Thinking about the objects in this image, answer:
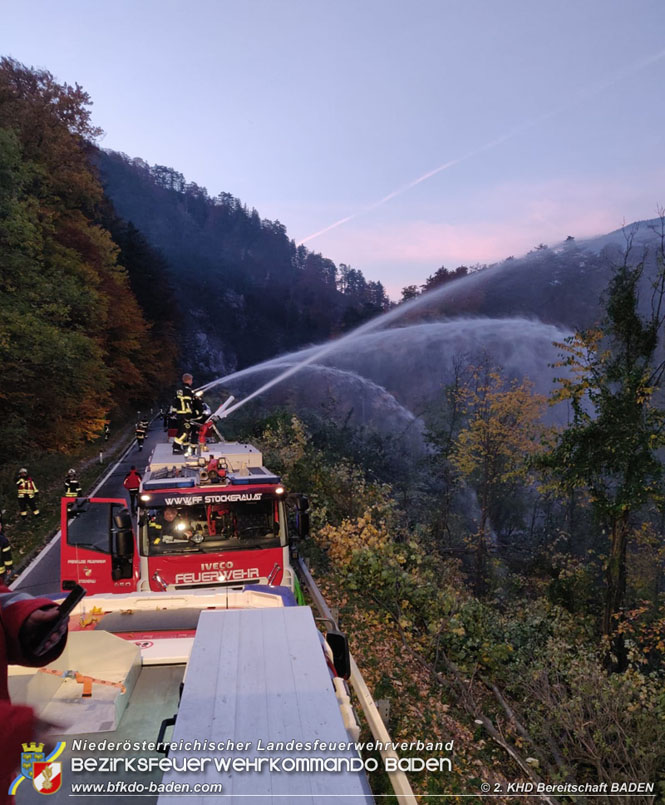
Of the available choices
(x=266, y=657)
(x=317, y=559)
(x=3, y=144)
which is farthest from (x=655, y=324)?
(x=3, y=144)

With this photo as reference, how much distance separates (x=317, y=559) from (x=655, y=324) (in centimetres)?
1106

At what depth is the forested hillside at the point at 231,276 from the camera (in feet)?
295

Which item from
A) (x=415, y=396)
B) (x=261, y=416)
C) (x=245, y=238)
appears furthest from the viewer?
(x=245, y=238)

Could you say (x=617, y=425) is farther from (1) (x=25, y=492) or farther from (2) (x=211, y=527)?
(1) (x=25, y=492)

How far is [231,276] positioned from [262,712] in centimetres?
11217

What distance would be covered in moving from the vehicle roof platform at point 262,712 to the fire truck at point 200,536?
458cm

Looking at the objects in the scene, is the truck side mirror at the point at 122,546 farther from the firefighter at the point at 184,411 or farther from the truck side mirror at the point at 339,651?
the truck side mirror at the point at 339,651

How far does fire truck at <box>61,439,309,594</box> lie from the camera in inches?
278

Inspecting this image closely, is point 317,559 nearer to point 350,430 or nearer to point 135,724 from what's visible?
point 135,724

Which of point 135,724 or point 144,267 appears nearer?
point 135,724

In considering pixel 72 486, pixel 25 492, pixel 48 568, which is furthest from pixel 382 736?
pixel 25 492

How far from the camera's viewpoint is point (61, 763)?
2.39 meters

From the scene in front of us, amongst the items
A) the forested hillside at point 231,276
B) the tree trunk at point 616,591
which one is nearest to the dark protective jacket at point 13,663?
the tree trunk at point 616,591

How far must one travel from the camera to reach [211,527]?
7383 mm
